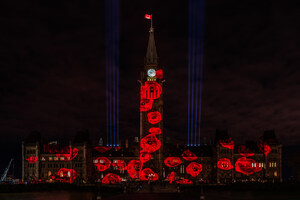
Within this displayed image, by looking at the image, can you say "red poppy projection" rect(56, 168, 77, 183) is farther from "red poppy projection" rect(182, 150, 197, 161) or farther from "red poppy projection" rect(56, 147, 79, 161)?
"red poppy projection" rect(182, 150, 197, 161)

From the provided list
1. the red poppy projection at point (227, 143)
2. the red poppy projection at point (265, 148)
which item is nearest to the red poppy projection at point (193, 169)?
the red poppy projection at point (227, 143)

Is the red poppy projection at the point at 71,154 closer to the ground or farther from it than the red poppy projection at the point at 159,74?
closer to the ground

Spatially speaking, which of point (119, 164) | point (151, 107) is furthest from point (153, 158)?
point (151, 107)

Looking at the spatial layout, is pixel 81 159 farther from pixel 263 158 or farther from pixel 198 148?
pixel 263 158

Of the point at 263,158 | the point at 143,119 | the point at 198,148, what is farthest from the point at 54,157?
the point at 263,158

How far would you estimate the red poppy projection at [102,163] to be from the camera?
145 m

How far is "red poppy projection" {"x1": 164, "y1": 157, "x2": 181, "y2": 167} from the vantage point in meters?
146

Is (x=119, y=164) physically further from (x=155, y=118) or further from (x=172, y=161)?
(x=155, y=118)

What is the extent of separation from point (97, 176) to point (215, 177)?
46.1m

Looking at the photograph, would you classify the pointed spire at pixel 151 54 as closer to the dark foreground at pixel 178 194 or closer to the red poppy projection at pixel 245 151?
the red poppy projection at pixel 245 151

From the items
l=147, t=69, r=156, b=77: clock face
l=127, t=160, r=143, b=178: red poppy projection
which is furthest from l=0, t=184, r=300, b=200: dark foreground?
l=147, t=69, r=156, b=77: clock face

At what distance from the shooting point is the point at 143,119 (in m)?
152

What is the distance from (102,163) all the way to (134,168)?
15043 millimetres

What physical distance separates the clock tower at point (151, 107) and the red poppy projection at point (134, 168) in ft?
8.26
